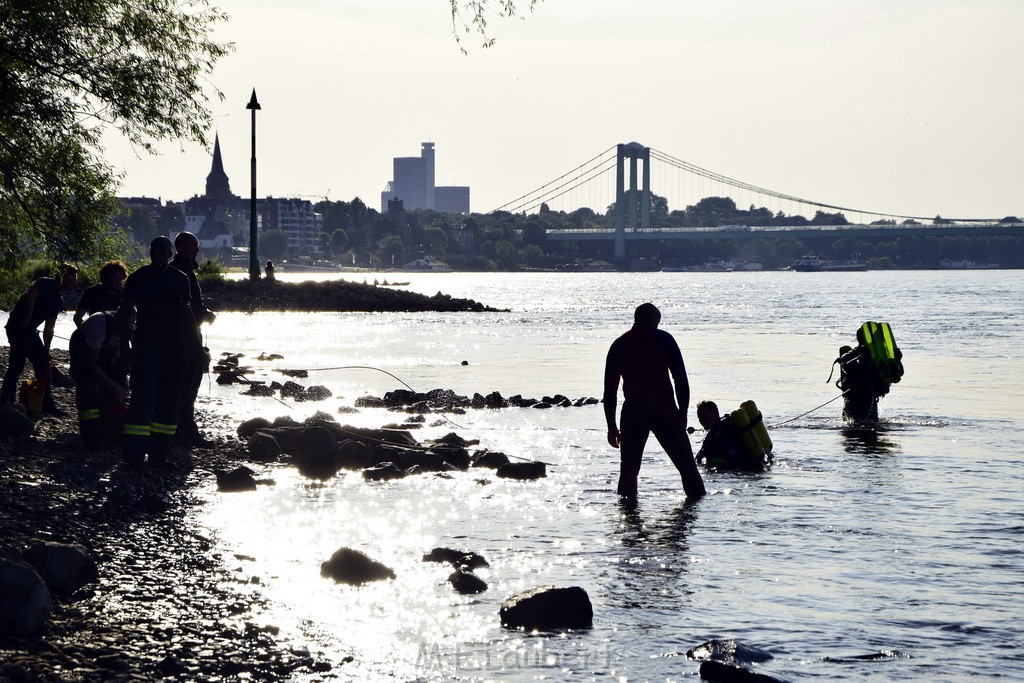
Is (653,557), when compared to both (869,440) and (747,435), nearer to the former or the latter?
(747,435)

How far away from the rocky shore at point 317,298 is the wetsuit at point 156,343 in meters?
46.4

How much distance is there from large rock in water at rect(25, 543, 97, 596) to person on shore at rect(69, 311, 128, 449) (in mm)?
4105

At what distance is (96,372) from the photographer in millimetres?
11133

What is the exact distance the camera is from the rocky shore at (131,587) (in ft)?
19.5

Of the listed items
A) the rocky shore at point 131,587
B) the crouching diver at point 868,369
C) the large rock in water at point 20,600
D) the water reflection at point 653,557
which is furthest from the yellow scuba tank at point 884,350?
the large rock in water at point 20,600

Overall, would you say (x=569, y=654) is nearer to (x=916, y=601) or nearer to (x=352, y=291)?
(x=916, y=601)

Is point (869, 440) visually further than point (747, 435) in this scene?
Yes

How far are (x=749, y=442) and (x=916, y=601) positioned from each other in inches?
219

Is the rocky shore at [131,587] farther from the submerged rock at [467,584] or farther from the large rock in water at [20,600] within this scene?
the submerged rock at [467,584]

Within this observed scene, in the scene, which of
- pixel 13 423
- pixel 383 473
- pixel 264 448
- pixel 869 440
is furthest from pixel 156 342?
pixel 869 440

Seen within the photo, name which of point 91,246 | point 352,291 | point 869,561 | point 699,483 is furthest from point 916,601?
point 352,291

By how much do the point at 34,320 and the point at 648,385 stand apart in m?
6.47

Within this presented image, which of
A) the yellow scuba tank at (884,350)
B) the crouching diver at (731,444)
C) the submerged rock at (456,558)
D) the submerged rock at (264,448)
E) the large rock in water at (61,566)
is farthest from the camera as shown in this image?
the yellow scuba tank at (884,350)

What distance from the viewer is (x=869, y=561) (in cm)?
889
